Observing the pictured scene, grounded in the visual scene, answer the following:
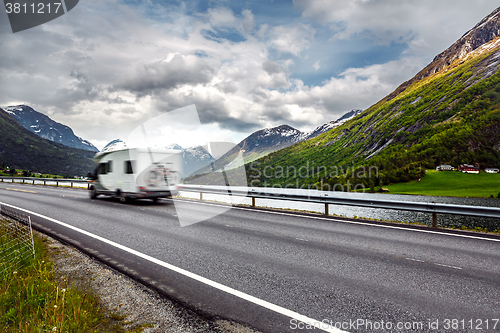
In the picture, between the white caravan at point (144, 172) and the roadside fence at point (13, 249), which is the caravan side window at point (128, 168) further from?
the roadside fence at point (13, 249)

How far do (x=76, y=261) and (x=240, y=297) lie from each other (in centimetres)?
361

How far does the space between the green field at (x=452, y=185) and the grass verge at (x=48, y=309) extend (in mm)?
107622

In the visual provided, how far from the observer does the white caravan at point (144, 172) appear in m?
13.7

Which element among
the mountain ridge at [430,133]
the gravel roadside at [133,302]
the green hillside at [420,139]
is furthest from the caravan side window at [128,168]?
the mountain ridge at [430,133]

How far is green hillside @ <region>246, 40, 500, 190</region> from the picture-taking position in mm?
129250

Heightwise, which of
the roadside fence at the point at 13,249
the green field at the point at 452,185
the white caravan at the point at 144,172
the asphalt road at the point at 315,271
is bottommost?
the green field at the point at 452,185

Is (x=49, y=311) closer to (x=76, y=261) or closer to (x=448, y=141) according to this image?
(x=76, y=261)

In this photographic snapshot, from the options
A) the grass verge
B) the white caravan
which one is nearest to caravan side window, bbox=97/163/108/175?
the white caravan

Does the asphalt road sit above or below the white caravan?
below

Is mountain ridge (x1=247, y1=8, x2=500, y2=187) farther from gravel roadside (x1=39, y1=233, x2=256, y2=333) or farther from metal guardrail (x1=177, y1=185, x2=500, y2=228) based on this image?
gravel roadside (x1=39, y1=233, x2=256, y2=333)

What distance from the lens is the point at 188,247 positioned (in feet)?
21.2

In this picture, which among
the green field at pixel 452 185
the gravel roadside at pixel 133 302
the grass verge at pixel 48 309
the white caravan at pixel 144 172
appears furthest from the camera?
the green field at pixel 452 185

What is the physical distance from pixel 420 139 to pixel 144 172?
541 ft

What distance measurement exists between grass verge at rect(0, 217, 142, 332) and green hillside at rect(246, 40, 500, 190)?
10159cm
